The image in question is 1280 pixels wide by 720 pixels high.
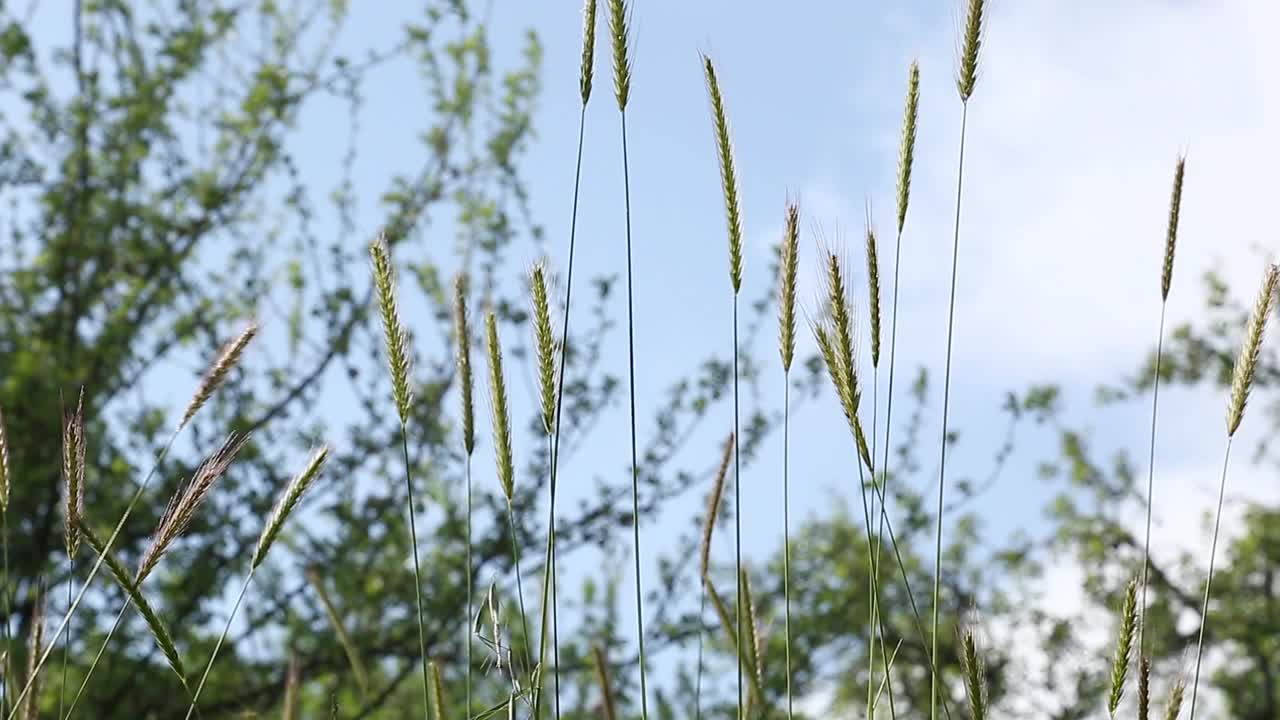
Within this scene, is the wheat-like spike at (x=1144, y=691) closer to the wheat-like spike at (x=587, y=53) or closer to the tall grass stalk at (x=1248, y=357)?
the tall grass stalk at (x=1248, y=357)

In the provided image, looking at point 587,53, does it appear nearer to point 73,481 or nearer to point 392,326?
point 392,326

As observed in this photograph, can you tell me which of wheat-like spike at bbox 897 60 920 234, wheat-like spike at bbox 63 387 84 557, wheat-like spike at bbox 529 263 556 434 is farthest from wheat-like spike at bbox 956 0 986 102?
wheat-like spike at bbox 63 387 84 557

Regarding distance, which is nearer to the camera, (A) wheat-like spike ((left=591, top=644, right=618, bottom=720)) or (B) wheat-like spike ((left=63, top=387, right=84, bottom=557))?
(B) wheat-like spike ((left=63, top=387, right=84, bottom=557))

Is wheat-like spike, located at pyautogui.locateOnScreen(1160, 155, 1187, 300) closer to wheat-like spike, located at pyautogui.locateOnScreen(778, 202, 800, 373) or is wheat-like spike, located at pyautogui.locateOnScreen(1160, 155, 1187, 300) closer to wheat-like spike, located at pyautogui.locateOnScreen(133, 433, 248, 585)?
wheat-like spike, located at pyautogui.locateOnScreen(778, 202, 800, 373)

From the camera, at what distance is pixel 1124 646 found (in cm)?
159

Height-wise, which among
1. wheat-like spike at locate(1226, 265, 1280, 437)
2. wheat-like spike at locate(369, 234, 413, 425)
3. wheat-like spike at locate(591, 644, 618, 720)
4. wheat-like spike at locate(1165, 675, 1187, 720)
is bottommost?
wheat-like spike at locate(1165, 675, 1187, 720)

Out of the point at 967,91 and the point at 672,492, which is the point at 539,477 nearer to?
the point at 672,492

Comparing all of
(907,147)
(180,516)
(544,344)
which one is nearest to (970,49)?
(907,147)

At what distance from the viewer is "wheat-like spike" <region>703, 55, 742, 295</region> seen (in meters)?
1.70

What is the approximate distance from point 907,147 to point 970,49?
7.7 inches

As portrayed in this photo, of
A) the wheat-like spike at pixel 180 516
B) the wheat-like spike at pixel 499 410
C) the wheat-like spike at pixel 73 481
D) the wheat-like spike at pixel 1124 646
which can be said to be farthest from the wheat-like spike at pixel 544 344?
the wheat-like spike at pixel 1124 646

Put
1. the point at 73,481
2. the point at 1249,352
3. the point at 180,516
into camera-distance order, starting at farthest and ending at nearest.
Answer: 1. the point at 1249,352
2. the point at 73,481
3. the point at 180,516

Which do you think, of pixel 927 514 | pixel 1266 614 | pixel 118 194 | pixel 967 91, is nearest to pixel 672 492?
pixel 927 514

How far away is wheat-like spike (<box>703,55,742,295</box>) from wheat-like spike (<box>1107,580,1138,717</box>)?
0.56m
